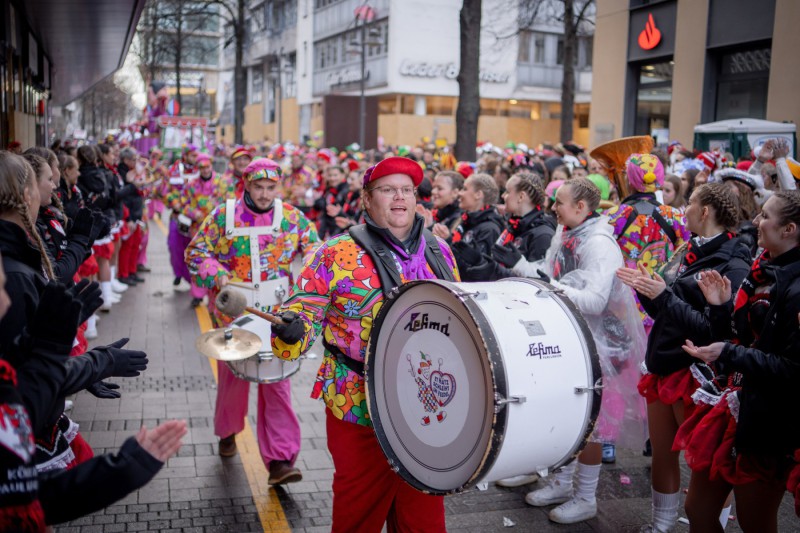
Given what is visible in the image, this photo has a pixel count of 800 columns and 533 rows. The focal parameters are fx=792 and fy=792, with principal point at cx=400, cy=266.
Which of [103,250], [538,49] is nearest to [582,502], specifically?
[103,250]

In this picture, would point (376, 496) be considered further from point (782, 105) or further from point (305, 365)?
point (782, 105)

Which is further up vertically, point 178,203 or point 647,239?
point 647,239

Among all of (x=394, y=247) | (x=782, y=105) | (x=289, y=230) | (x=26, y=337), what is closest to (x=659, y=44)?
(x=782, y=105)

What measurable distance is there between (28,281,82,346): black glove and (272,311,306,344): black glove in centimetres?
112

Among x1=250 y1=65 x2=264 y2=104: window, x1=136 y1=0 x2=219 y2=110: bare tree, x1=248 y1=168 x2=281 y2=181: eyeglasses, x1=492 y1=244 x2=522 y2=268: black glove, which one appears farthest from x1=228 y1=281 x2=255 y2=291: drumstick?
x1=250 y1=65 x2=264 y2=104: window

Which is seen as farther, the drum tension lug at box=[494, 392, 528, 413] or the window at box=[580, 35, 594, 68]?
the window at box=[580, 35, 594, 68]

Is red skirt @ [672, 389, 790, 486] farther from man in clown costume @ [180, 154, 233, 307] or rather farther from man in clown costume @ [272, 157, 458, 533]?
man in clown costume @ [180, 154, 233, 307]

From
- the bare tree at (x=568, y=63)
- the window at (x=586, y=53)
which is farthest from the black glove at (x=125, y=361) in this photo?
the window at (x=586, y=53)

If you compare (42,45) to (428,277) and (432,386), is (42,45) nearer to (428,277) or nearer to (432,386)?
(428,277)

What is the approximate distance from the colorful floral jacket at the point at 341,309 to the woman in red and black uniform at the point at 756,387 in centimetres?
145

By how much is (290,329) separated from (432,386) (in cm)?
70

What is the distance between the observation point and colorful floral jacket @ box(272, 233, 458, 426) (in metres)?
3.60

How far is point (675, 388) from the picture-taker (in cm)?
418

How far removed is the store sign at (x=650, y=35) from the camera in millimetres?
17609
